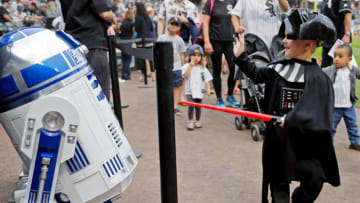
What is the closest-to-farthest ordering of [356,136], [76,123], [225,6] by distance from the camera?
[76,123]
[356,136]
[225,6]

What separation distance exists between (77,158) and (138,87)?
678 centimetres

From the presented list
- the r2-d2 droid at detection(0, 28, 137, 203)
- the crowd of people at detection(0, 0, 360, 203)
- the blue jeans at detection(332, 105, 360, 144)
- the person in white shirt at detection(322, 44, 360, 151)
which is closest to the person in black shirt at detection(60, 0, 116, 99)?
the crowd of people at detection(0, 0, 360, 203)

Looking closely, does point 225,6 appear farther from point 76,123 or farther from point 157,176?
point 76,123

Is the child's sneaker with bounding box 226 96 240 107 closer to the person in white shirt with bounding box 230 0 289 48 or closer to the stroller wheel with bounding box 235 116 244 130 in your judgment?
the stroller wheel with bounding box 235 116 244 130

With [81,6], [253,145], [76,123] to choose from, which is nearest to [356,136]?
[253,145]

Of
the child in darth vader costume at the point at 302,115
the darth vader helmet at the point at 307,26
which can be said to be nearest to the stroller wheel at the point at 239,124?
the child in darth vader costume at the point at 302,115

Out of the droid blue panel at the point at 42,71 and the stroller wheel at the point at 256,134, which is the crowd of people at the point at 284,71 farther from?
the droid blue panel at the point at 42,71

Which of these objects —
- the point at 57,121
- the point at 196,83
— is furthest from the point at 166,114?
the point at 196,83

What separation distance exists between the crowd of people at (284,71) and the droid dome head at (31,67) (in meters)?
1.10

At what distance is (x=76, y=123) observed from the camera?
175 cm

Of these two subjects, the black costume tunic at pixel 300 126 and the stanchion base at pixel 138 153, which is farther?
the stanchion base at pixel 138 153

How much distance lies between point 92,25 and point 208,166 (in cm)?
169

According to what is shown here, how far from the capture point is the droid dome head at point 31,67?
178 centimetres

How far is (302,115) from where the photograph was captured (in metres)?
2.07
